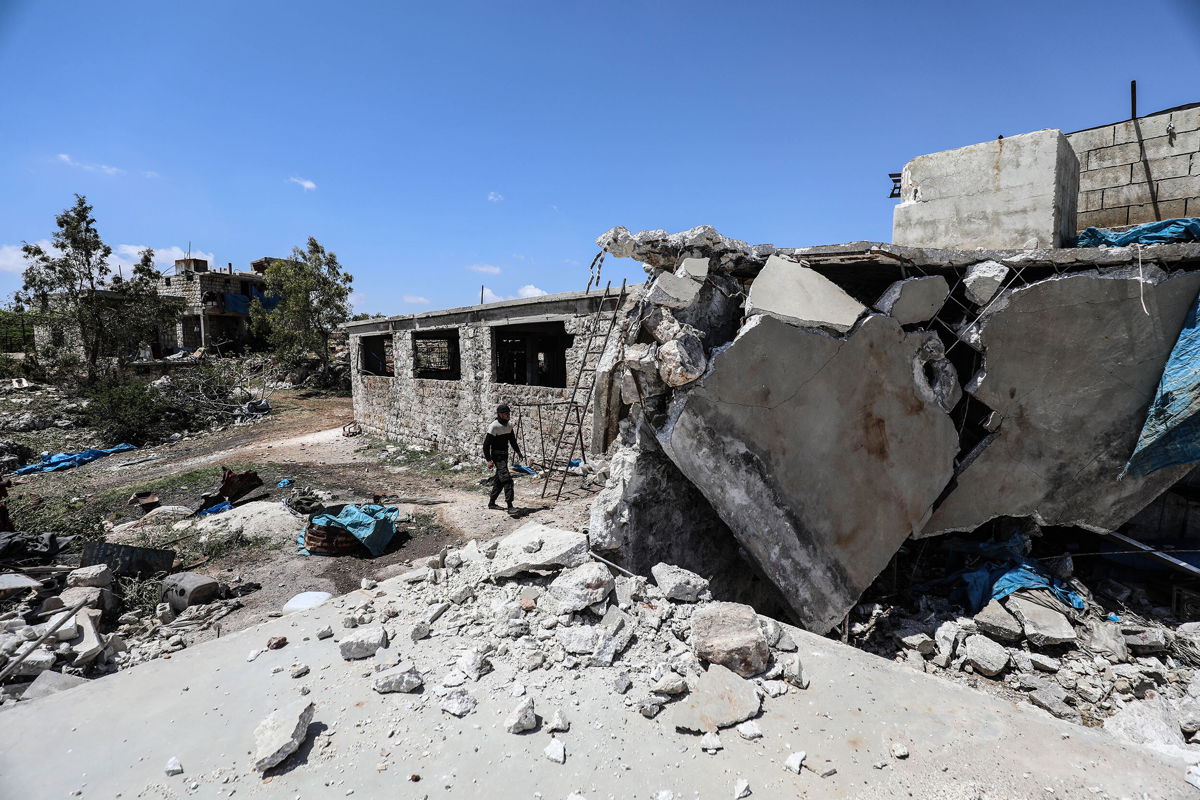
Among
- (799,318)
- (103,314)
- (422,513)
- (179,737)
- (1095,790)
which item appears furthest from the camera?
(103,314)

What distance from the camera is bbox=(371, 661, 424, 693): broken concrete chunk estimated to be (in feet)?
9.70

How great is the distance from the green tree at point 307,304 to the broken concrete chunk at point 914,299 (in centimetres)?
2405

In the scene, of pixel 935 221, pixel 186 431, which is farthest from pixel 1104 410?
pixel 186 431

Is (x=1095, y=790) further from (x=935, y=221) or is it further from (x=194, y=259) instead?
(x=194, y=259)

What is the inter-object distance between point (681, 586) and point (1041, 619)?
316 cm

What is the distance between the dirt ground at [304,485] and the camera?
5941mm

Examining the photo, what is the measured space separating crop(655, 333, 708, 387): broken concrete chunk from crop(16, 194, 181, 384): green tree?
75.2 ft

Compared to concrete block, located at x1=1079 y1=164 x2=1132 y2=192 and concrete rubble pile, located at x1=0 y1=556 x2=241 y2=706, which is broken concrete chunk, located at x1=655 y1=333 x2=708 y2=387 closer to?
concrete rubble pile, located at x1=0 y1=556 x2=241 y2=706

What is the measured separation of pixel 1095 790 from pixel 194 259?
40.2 metres

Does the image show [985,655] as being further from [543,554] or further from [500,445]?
[500,445]

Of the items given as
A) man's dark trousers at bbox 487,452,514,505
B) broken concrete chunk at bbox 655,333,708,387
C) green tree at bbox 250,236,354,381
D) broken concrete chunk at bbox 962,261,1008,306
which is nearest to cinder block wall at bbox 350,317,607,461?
man's dark trousers at bbox 487,452,514,505

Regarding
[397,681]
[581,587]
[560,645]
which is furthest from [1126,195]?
[397,681]

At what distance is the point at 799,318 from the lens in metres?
3.79

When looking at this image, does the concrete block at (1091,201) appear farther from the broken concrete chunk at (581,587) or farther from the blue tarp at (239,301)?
the blue tarp at (239,301)
